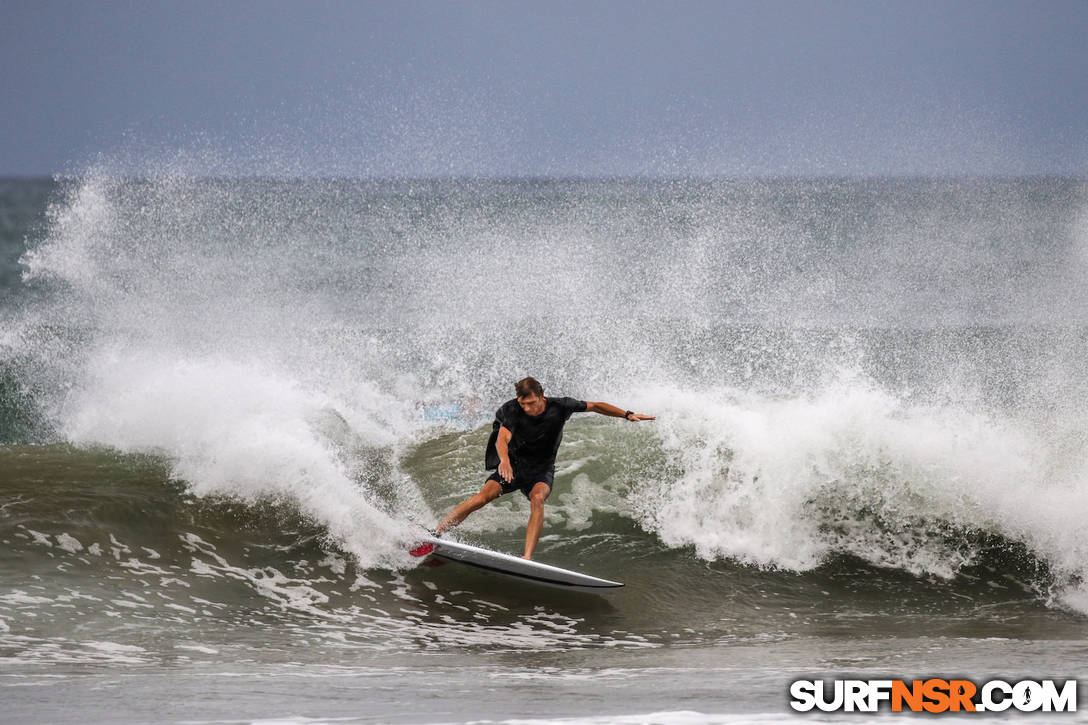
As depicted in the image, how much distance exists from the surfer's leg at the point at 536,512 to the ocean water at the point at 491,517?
336 millimetres

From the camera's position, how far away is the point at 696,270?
3127 centimetres

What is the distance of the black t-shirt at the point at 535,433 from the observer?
779 centimetres

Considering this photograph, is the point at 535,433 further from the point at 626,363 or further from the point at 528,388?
the point at 626,363

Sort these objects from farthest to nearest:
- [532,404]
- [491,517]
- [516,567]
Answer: [491,517] < [532,404] < [516,567]

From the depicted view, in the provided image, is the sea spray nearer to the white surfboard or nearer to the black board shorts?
the white surfboard

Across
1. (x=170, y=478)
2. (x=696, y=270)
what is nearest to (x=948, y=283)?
(x=696, y=270)

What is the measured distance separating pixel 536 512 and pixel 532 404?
2.62 feet

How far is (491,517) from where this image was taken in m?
9.25

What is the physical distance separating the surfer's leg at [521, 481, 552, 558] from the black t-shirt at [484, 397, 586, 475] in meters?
0.16

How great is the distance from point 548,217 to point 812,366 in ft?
154

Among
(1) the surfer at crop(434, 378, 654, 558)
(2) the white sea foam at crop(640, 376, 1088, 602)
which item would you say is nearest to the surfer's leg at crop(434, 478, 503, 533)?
(1) the surfer at crop(434, 378, 654, 558)

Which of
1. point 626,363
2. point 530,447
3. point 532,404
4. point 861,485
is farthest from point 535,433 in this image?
point 626,363

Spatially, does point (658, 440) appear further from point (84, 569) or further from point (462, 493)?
point (84, 569)

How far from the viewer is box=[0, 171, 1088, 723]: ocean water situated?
17.6ft
